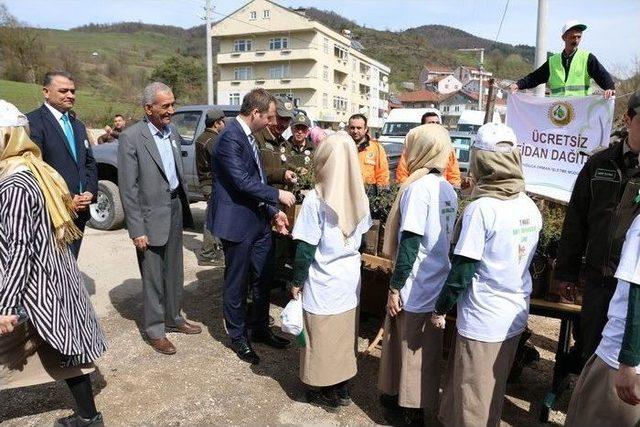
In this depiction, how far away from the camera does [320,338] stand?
2.94 meters

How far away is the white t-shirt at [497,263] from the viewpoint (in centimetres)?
228

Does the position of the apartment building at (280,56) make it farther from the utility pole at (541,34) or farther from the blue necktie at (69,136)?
the blue necktie at (69,136)

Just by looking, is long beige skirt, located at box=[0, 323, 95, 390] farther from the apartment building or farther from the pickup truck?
the apartment building

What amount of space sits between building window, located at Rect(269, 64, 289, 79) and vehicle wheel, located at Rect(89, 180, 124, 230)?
42519mm

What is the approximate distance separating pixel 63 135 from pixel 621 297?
387cm

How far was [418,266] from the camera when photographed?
8.97 feet

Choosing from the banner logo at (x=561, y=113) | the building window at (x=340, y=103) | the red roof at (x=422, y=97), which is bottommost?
the banner logo at (x=561, y=113)

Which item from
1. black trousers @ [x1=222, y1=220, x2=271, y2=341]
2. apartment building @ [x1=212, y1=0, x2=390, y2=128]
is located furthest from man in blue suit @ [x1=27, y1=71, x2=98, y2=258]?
apartment building @ [x1=212, y1=0, x2=390, y2=128]

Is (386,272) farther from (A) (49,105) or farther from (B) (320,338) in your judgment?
(A) (49,105)

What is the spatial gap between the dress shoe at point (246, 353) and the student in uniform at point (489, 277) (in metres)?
1.67

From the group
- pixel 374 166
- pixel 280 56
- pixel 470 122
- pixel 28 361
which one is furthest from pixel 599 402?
pixel 280 56

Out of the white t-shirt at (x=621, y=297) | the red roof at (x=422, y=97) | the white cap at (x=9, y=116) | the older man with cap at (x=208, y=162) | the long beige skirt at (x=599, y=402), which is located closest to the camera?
the white t-shirt at (x=621, y=297)

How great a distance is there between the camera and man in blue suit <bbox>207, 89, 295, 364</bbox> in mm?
3555

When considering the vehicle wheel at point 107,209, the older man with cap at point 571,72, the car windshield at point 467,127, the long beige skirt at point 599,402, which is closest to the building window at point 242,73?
the car windshield at point 467,127
